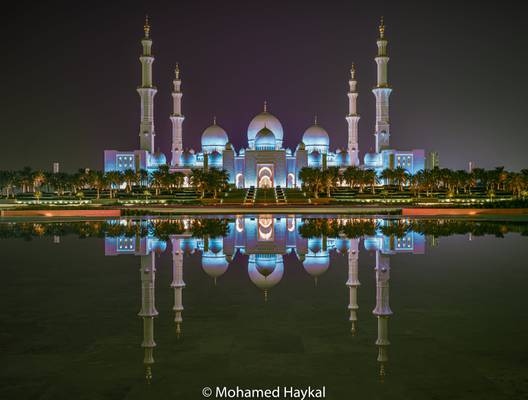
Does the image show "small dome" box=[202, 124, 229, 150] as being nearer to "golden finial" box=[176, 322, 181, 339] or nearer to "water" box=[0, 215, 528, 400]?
"water" box=[0, 215, 528, 400]

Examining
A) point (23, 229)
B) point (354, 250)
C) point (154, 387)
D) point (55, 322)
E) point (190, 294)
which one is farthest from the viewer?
point (23, 229)

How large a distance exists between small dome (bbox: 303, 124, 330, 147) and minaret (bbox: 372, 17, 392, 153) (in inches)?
323

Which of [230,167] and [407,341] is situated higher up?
[230,167]

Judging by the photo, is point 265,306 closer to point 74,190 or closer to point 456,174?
point 456,174

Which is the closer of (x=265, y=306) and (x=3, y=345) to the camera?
(x=3, y=345)

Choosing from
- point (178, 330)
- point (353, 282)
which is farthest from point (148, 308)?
point (353, 282)

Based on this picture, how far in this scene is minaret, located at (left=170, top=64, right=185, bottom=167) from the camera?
2496 inches

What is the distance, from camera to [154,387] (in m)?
4.79

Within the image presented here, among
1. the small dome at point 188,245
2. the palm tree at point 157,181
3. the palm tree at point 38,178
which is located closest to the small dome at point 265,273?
the small dome at point 188,245

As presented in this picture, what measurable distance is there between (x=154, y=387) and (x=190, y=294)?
3633 millimetres

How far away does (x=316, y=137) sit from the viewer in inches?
2672

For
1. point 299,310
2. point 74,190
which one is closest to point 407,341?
point 299,310

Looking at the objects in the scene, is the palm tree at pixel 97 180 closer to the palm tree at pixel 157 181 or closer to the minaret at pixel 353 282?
the palm tree at pixel 157 181

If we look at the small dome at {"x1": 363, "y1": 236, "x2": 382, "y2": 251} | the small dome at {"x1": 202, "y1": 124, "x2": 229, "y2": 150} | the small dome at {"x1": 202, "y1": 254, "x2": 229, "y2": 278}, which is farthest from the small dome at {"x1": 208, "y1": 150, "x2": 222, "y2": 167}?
the small dome at {"x1": 202, "y1": 254, "x2": 229, "y2": 278}
